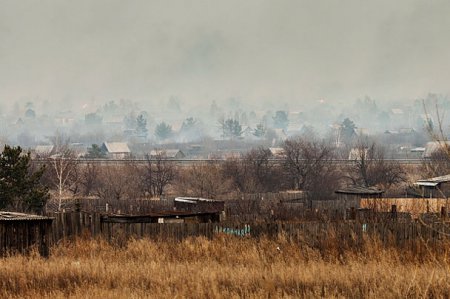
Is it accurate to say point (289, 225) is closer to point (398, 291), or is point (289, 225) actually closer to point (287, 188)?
point (398, 291)

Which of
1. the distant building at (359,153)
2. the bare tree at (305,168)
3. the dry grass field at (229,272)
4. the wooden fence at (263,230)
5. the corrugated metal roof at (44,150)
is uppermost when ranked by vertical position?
the corrugated metal roof at (44,150)

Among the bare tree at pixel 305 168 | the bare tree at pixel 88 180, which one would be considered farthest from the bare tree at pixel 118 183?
the bare tree at pixel 305 168

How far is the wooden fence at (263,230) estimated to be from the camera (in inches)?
819

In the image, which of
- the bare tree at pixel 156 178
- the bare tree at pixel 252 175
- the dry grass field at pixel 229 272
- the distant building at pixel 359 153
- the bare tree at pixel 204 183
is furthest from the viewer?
the distant building at pixel 359 153

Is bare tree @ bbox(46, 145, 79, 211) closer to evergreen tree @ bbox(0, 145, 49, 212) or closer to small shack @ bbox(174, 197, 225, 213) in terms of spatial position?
small shack @ bbox(174, 197, 225, 213)

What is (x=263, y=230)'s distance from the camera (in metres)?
22.0

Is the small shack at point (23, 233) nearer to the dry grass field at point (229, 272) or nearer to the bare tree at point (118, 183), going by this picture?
the dry grass field at point (229, 272)

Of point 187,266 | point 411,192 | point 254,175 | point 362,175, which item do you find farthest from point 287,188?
point 187,266

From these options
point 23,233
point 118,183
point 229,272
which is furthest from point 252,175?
point 229,272

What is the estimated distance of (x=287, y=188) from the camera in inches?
2773

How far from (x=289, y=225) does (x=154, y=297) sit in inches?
341

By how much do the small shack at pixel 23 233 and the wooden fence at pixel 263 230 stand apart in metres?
1.35

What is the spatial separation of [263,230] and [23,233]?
7370 millimetres

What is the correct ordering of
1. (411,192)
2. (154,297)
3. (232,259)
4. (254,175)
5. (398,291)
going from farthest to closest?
(254,175) < (411,192) < (232,259) < (154,297) < (398,291)
